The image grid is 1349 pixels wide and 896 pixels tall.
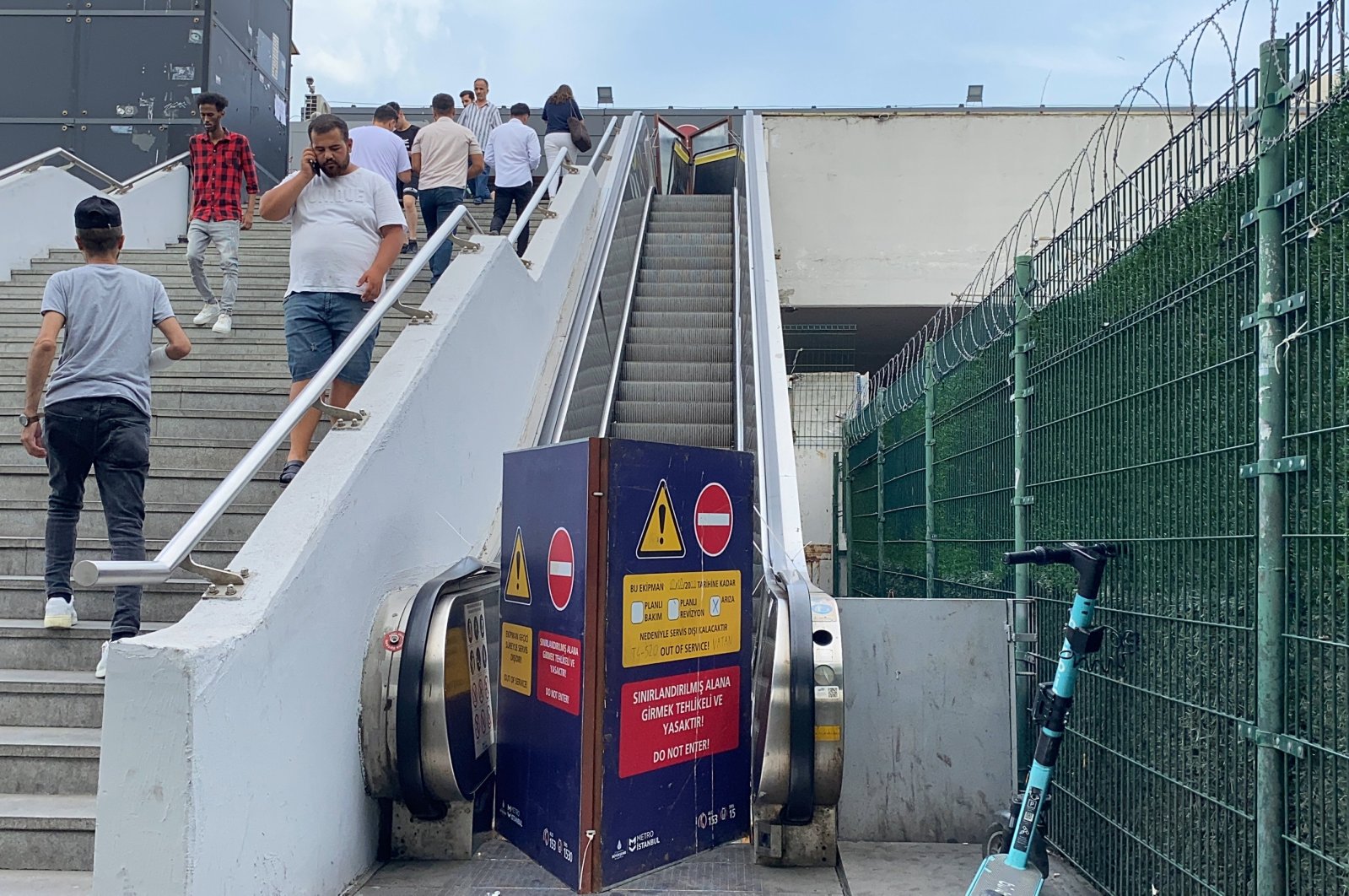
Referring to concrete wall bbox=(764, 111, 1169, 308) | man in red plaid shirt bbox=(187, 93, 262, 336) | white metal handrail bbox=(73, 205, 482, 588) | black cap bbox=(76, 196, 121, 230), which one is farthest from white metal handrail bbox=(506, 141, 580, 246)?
concrete wall bbox=(764, 111, 1169, 308)

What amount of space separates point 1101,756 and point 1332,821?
144 cm

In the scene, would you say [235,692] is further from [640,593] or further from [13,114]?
[13,114]

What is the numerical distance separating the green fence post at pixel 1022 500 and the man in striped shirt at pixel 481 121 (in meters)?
8.87

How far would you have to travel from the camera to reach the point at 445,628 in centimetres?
411

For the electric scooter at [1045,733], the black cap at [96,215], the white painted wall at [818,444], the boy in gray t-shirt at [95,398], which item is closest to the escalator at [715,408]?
the electric scooter at [1045,733]

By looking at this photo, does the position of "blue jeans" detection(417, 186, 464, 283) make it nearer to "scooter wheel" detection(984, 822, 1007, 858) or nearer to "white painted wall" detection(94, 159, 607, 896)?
"white painted wall" detection(94, 159, 607, 896)

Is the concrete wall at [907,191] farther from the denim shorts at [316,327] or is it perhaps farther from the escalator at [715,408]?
the denim shorts at [316,327]

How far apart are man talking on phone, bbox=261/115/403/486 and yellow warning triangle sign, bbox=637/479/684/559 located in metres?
2.07

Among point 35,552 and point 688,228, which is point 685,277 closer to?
point 688,228

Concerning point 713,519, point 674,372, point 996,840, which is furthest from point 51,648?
point 674,372

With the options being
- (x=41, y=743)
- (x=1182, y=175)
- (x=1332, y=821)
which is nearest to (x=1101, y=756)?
(x=1332, y=821)

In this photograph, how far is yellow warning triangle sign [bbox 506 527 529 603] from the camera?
4.04 m

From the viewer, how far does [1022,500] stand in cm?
477

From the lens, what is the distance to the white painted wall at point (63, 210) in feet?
28.6
